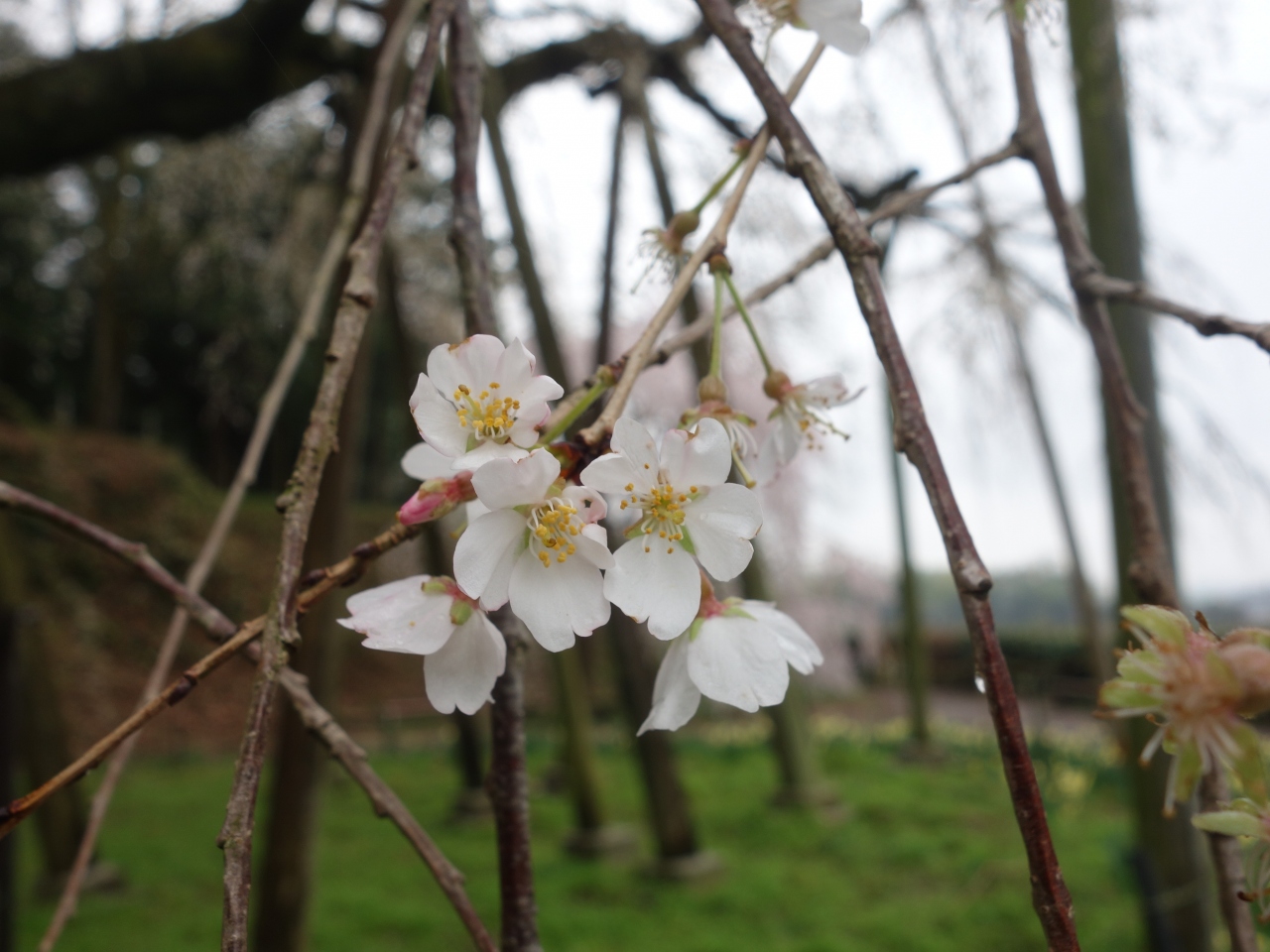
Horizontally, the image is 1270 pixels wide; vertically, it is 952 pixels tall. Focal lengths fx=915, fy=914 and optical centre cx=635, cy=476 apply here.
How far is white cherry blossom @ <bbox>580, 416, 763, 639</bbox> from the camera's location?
29 cm

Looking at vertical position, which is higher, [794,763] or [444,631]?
[444,631]

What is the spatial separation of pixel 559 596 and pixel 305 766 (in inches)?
69.1

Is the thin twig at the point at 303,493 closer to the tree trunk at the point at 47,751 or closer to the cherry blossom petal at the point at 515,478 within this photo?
the cherry blossom petal at the point at 515,478

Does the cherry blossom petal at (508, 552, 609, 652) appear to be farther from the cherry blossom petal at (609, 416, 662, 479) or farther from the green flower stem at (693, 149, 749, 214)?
the green flower stem at (693, 149, 749, 214)

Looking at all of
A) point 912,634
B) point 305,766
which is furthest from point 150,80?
point 912,634

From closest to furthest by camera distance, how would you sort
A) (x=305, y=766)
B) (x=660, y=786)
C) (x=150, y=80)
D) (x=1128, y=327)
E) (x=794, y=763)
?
→ (x=1128, y=327) < (x=305, y=766) < (x=660, y=786) < (x=150, y=80) < (x=794, y=763)

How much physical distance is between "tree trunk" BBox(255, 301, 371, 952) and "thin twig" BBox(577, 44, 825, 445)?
5.01 feet

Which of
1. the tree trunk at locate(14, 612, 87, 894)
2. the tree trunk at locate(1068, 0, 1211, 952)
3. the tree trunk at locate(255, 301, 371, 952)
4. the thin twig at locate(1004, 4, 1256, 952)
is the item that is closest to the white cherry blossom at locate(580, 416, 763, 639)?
the thin twig at locate(1004, 4, 1256, 952)

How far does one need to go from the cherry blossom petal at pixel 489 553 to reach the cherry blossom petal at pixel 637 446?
0.04 m

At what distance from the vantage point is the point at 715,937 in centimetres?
225

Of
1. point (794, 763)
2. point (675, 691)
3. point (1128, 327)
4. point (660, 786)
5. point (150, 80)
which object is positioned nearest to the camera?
point (675, 691)

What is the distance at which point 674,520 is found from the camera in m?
0.31

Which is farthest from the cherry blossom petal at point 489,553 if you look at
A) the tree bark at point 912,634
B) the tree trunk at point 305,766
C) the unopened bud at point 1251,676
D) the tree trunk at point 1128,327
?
the tree bark at point 912,634

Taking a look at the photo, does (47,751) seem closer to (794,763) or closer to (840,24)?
(794,763)
